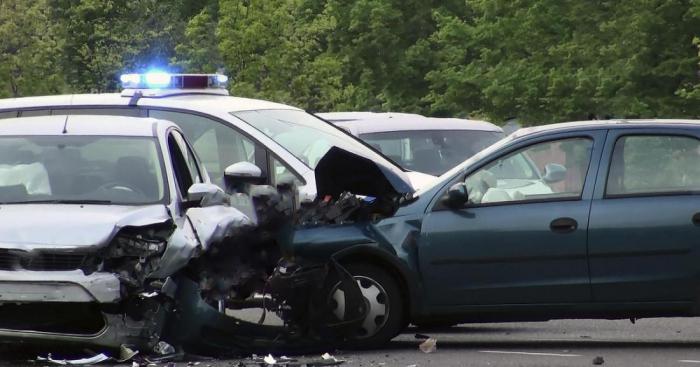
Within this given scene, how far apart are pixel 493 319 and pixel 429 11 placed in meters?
37.6

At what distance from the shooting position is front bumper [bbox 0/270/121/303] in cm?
887

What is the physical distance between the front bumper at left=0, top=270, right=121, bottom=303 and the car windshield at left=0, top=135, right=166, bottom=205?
1.19 metres

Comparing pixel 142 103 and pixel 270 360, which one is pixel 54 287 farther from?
pixel 142 103

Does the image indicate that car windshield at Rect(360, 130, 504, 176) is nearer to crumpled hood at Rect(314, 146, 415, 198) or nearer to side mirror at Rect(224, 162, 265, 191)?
side mirror at Rect(224, 162, 265, 191)

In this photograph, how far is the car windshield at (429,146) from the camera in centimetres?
1591

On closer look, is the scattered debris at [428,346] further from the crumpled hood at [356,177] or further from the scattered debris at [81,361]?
the scattered debris at [81,361]

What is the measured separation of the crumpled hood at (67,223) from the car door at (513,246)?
70.7 inches

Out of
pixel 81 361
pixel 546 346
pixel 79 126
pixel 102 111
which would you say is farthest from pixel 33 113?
pixel 546 346

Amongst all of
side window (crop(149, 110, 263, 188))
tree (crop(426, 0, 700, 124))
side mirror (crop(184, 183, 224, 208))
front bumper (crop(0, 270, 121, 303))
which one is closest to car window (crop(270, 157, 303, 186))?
side window (crop(149, 110, 263, 188))

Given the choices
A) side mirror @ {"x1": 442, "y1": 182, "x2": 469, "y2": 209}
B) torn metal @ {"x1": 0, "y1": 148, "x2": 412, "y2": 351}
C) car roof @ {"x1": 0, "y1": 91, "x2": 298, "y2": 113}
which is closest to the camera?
torn metal @ {"x1": 0, "y1": 148, "x2": 412, "y2": 351}

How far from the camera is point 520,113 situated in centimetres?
3634

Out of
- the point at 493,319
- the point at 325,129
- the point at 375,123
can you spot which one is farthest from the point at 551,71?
the point at 493,319

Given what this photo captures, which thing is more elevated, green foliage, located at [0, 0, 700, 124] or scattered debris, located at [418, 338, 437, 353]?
green foliage, located at [0, 0, 700, 124]

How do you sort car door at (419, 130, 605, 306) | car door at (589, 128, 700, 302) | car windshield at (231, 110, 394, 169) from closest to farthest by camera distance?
1. car door at (589, 128, 700, 302)
2. car door at (419, 130, 605, 306)
3. car windshield at (231, 110, 394, 169)
